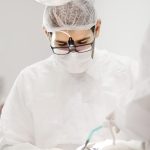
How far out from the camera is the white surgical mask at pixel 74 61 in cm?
144

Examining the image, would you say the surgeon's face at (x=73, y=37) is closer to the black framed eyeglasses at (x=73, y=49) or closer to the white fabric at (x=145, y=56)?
the black framed eyeglasses at (x=73, y=49)

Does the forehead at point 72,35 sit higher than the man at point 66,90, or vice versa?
the forehead at point 72,35

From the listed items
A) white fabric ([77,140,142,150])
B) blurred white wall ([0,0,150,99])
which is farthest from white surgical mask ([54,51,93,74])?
blurred white wall ([0,0,150,99])

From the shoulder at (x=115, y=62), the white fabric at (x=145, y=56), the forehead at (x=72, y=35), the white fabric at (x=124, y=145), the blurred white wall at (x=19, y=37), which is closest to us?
the white fabric at (x=145, y=56)

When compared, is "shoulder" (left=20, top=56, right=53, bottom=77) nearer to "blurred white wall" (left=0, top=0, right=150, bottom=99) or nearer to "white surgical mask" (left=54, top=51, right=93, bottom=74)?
"white surgical mask" (left=54, top=51, right=93, bottom=74)

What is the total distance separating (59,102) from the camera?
58.7 inches

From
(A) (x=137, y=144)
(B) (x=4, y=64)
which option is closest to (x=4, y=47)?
(B) (x=4, y=64)

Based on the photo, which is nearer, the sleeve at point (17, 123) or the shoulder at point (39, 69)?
the sleeve at point (17, 123)

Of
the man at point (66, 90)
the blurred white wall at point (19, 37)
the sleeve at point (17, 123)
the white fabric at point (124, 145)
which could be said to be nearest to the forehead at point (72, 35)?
the man at point (66, 90)

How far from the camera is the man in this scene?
1.42 meters

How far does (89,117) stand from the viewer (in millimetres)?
1456

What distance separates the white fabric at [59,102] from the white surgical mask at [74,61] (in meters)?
0.05

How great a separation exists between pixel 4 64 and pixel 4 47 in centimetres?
15

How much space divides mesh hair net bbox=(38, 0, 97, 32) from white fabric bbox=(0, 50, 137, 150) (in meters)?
0.19
